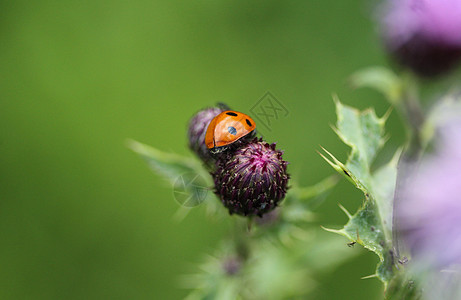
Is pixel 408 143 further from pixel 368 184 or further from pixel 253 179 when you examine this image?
pixel 253 179

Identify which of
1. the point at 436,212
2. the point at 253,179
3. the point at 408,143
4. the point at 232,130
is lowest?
the point at 408,143

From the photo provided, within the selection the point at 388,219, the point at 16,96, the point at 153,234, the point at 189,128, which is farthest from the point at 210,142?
the point at 16,96

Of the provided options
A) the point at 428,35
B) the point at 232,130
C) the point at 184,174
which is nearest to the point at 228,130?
the point at 232,130

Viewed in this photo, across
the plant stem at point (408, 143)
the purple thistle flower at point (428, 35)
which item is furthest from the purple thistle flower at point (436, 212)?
the purple thistle flower at point (428, 35)

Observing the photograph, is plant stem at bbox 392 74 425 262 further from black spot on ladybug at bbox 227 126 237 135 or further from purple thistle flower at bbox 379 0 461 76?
black spot on ladybug at bbox 227 126 237 135

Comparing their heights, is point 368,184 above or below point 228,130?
below

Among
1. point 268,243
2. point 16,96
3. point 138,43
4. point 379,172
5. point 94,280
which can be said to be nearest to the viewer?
point 379,172

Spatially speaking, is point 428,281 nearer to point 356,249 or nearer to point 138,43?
point 356,249
